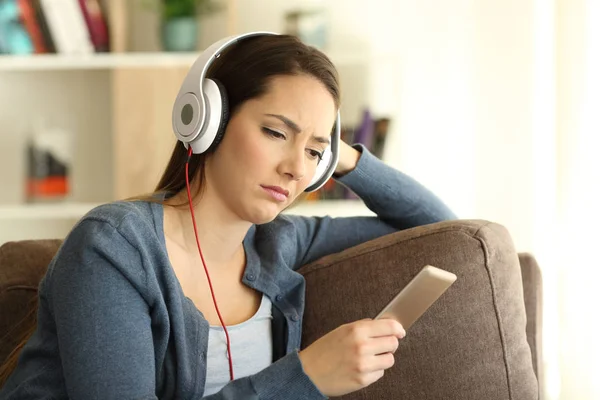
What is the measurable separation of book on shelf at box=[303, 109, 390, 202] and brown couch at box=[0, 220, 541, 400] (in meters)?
1.66

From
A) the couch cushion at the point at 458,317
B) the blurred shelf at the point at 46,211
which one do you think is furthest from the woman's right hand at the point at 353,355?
the blurred shelf at the point at 46,211

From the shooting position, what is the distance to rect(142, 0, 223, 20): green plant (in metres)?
3.06

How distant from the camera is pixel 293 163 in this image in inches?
49.2

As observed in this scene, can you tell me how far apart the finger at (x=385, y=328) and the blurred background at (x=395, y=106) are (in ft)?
4.49

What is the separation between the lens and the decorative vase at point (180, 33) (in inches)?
121

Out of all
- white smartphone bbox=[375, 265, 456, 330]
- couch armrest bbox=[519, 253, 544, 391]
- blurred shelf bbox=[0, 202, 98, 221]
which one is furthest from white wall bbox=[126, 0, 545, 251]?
white smartphone bbox=[375, 265, 456, 330]

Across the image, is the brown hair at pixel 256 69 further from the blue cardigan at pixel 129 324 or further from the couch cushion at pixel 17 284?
the couch cushion at pixel 17 284

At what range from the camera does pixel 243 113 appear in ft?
4.18

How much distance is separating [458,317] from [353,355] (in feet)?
1.00

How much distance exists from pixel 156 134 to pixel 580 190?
1.47 metres

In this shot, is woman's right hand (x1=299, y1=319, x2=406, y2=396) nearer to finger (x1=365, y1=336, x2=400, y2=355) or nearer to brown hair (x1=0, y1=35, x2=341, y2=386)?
finger (x1=365, y1=336, x2=400, y2=355)

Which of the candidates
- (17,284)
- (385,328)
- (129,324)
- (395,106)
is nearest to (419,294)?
(385,328)

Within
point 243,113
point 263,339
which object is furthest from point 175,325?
point 243,113

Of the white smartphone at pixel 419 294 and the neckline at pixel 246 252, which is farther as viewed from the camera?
the neckline at pixel 246 252
